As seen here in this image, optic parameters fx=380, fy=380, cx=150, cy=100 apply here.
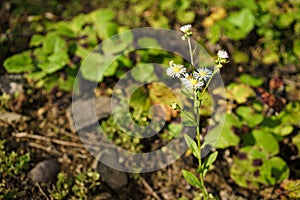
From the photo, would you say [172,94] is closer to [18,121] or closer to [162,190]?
[162,190]

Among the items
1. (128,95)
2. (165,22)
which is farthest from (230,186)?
Answer: (165,22)

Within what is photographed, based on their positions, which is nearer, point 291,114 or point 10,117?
point 291,114

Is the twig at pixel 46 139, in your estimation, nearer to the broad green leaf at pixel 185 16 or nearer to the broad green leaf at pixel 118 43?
the broad green leaf at pixel 118 43

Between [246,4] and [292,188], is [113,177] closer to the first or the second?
[292,188]

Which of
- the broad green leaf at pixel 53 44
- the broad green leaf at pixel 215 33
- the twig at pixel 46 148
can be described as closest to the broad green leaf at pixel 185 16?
the broad green leaf at pixel 215 33

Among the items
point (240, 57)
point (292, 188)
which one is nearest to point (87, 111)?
point (240, 57)

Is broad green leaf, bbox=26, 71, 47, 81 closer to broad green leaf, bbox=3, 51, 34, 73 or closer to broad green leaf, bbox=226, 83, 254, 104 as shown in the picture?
broad green leaf, bbox=3, 51, 34, 73

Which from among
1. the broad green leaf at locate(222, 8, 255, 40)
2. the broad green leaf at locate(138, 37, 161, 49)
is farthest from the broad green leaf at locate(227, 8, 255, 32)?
the broad green leaf at locate(138, 37, 161, 49)
